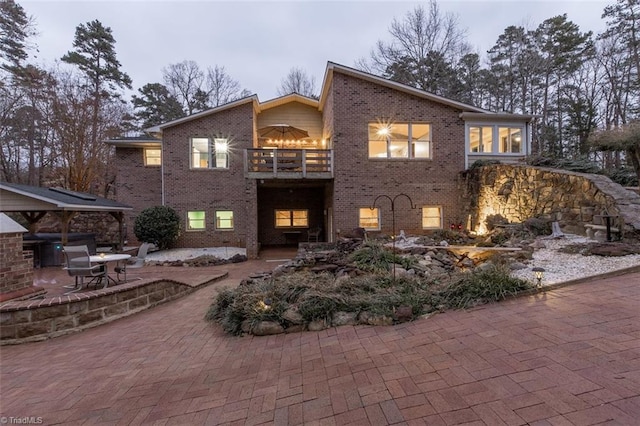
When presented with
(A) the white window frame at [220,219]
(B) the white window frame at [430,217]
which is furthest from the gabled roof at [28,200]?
(B) the white window frame at [430,217]

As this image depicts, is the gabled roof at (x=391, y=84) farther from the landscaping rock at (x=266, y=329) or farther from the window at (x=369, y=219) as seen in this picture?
the landscaping rock at (x=266, y=329)

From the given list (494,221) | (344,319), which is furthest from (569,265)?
(494,221)

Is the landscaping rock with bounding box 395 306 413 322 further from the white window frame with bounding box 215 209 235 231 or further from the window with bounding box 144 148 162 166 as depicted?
the window with bounding box 144 148 162 166

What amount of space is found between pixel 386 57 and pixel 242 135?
514 inches

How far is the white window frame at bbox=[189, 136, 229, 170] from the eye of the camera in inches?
518

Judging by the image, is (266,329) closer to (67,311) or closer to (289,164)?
(67,311)

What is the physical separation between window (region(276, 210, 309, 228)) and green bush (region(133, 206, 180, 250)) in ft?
16.5

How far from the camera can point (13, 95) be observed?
15664 millimetres

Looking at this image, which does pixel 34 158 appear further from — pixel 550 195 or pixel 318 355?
pixel 550 195

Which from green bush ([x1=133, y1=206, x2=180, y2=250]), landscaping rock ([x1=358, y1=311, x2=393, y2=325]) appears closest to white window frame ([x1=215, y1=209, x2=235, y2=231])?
green bush ([x1=133, y1=206, x2=180, y2=250])

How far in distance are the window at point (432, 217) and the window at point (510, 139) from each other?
386 cm

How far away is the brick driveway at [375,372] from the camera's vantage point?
197 cm

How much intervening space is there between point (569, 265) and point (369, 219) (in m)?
7.10

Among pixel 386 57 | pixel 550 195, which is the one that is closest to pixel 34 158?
pixel 386 57
